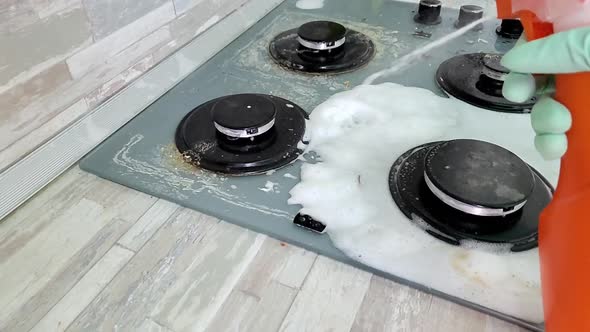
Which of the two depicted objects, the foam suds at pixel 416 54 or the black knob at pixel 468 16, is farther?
the black knob at pixel 468 16

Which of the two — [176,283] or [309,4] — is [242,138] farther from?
[309,4]

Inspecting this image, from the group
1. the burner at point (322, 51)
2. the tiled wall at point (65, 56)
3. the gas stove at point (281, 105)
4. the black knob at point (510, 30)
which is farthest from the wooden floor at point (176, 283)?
the black knob at point (510, 30)

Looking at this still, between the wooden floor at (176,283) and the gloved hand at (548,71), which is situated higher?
the gloved hand at (548,71)

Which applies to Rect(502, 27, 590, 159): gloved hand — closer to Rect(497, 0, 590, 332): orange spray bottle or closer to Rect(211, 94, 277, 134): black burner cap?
Rect(497, 0, 590, 332): orange spray bottle

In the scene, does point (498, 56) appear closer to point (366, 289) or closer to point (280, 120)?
point (280, 120)

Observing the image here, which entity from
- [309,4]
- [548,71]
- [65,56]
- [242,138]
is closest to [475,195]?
[548,71]

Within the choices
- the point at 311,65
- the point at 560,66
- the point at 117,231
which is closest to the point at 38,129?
the point at 117,231

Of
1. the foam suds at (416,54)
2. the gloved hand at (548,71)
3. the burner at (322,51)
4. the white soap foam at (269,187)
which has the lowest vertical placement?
the white soap foam at (269,187)

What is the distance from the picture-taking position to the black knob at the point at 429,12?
0.99 meters

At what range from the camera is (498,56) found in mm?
819

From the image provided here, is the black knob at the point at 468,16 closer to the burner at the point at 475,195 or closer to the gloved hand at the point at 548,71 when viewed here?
the burner at the point at 475,195

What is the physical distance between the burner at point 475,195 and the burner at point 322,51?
1.08ft

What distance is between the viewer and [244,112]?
653mm

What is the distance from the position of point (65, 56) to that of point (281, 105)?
1.03ft
